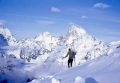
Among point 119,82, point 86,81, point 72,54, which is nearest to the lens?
point 119,82

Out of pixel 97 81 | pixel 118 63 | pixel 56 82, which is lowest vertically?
pixel 56 82

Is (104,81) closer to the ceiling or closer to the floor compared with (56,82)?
closer to the ceiling

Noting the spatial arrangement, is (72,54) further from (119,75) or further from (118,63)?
(119,75)

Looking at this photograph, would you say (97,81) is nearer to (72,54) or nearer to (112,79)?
(112,79)

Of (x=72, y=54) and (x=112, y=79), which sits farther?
(x=72, y=54)

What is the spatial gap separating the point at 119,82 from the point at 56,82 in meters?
3.85

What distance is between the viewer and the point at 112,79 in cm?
612

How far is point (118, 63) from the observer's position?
26.6 ft

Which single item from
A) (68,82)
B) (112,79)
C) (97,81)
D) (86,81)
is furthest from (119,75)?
(68,82)

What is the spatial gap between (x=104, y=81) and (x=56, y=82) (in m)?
3.14

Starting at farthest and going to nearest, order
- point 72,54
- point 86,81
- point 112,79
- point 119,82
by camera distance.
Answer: point 72,54 → point 86,81 → point 112,79 → point 119,82

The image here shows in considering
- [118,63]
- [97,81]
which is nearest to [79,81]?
[97,81]

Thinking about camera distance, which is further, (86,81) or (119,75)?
(86,81)

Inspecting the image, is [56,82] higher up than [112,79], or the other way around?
[112,79]
